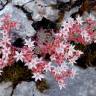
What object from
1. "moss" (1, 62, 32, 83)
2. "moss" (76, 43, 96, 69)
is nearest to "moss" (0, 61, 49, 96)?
"moss" (1, 62, 32, 83)

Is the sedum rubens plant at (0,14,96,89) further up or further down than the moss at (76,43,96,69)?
further up

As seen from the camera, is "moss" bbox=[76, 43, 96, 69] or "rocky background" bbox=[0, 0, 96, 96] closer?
"rocky background" bbox=[0, 0, 96, 96]

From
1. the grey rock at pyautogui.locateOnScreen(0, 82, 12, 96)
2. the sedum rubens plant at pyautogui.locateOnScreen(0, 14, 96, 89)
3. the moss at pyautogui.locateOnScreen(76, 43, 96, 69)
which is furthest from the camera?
the moss at pyautogui.locateOnScreen(76, 43, 96, 69)

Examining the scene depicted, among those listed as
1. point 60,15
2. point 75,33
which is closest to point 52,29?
point 60,15

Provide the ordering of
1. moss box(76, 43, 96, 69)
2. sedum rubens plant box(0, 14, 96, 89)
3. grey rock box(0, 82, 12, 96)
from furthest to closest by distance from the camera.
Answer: moss box(76, 43, 96, 69), grey rock box(0, 82, 12, 96), sedum rubens plant box(0, 14, 96, 89)

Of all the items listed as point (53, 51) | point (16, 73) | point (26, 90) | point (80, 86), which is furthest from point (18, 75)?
point (80, 86)

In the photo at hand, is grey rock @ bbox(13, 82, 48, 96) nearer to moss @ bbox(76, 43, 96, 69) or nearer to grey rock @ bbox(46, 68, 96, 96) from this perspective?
grey rock @ bbox(46, 68, 96, 96)

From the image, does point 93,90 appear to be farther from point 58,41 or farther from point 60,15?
point 60,15

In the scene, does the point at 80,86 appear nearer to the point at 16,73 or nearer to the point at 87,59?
the point at 87,59
